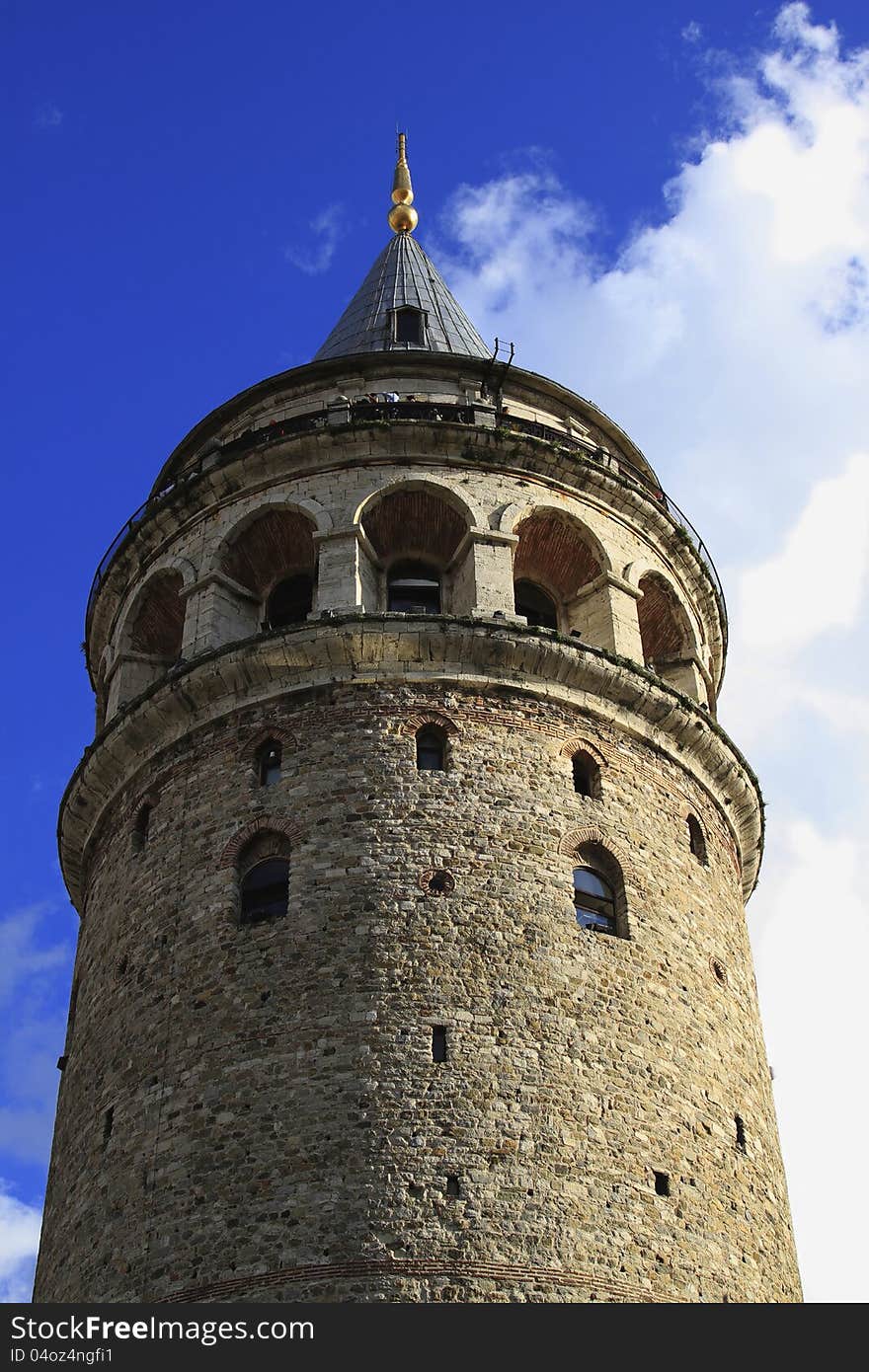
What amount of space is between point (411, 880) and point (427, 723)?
8.62 ft

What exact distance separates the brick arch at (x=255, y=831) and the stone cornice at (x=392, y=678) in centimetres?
213

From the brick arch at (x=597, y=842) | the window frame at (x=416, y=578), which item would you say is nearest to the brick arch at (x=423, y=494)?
the window frame at (x=416, y=578)

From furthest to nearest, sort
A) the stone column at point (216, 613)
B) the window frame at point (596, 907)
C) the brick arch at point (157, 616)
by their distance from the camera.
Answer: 1. the brick arch at point (157, 616)
2. the stone column at point (216, 613)
3. the window frame at point (596, 907)

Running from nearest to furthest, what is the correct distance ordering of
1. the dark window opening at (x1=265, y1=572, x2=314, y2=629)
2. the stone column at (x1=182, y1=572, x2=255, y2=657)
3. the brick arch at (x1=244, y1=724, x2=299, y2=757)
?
the brick arch at (x1=244, y1=724, x2=299, y2=757)
the stone column at (x1=182, y1=572, x2=255, y2=657)
the dark window opening at (x1=265, y1=572, x2=314, y2=629)

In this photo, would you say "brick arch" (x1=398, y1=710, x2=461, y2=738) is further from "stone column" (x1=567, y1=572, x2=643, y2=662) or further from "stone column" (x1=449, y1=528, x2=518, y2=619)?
"stone column" (x1=567, y1=572, x2=643, y2=662)

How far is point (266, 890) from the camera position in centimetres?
2303

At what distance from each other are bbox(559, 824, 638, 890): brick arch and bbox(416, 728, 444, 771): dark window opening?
1.84 meters

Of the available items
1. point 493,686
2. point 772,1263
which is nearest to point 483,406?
point 493,686

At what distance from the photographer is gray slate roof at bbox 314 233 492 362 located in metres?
31.9

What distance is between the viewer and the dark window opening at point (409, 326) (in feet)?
106

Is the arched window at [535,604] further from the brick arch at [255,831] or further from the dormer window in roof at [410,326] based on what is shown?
the brick arch at [255,831]

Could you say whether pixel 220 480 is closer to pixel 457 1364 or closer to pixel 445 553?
pixel 445 553

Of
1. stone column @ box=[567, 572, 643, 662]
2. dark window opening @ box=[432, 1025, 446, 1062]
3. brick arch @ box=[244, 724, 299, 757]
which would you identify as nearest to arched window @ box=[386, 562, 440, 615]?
stone column @ box=[567, 572, 643, 662]

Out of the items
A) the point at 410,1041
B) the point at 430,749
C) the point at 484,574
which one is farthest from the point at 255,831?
the point at 484,574
